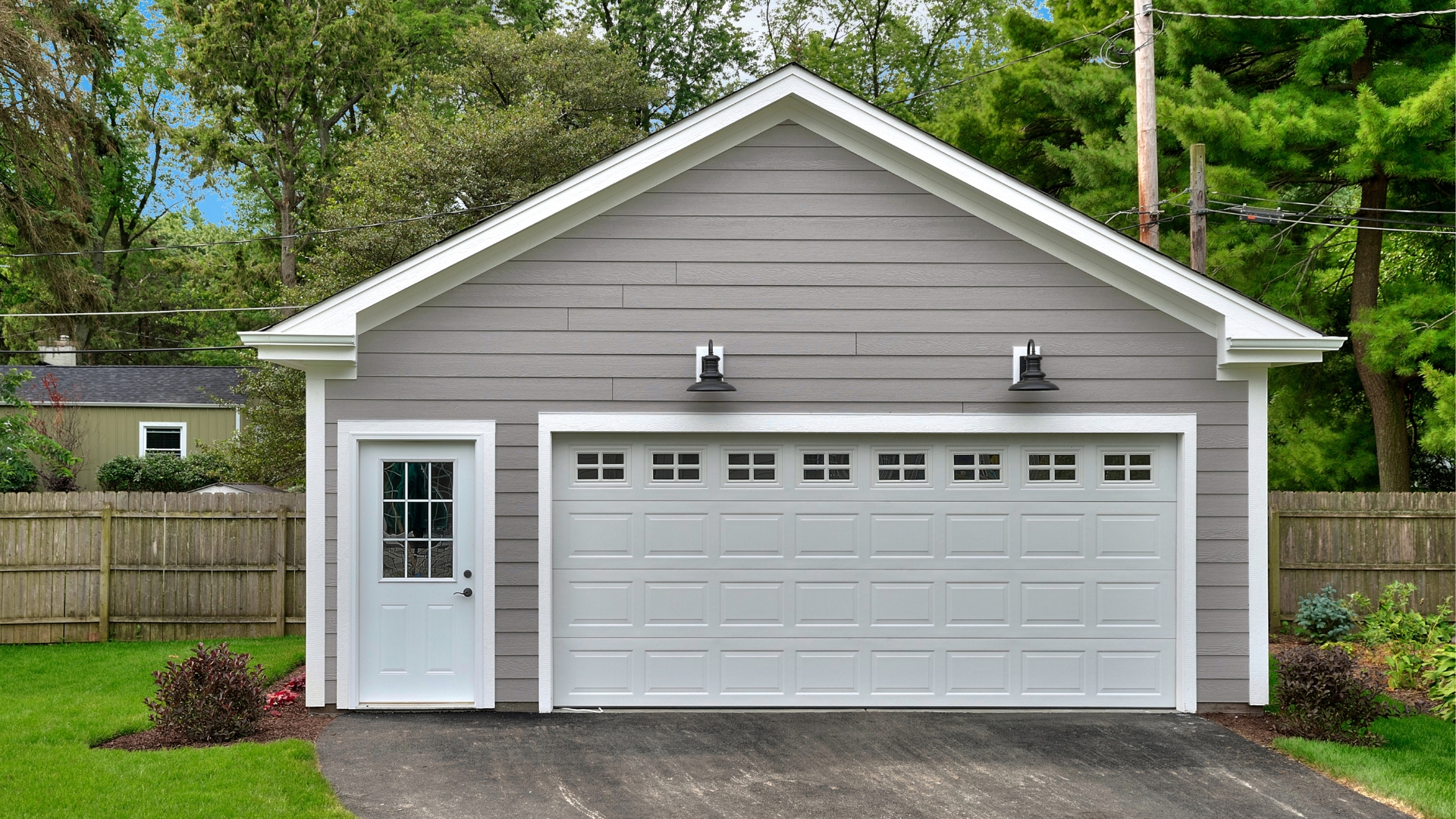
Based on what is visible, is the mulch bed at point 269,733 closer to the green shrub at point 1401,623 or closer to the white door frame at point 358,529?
the white door frame at point 358,529

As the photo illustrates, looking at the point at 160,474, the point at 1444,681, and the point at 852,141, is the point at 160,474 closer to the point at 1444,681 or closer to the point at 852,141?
the point at 852,141

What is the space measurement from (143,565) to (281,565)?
4.50 ft

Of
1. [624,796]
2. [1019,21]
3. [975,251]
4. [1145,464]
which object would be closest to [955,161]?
[975,251]

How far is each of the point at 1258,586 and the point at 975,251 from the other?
124 inches

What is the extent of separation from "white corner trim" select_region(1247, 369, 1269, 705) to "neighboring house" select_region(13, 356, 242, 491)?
20.1 meters

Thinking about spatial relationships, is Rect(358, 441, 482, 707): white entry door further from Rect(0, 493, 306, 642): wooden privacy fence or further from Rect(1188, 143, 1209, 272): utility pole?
Rect(1188, 143, 1209, 272): utility pole

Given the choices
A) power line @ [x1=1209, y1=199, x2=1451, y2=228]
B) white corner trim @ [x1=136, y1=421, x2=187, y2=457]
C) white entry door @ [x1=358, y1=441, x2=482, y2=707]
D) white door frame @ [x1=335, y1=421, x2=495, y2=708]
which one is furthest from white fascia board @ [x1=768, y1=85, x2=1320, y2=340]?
white corner trim @ [x1=136, y1=421, x2=187, y2=457]

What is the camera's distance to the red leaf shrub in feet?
22.1

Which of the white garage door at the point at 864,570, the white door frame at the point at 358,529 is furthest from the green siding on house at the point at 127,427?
the white garage door at the point at 864,570

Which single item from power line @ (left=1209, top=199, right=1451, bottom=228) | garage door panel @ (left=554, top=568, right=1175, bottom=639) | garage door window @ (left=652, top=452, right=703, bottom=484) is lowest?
garage door panel @ (left=554, top=568, right=1175, bottom=639)

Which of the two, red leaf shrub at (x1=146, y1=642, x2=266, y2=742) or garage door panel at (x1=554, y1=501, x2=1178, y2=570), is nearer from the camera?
red leaf shrub at (x1=146, y1=642, x2=266, y2=742)

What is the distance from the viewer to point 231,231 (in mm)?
32625

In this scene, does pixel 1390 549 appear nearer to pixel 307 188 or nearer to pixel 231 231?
pixel 307 188

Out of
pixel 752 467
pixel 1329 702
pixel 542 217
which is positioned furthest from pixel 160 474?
pixel 1329 702
